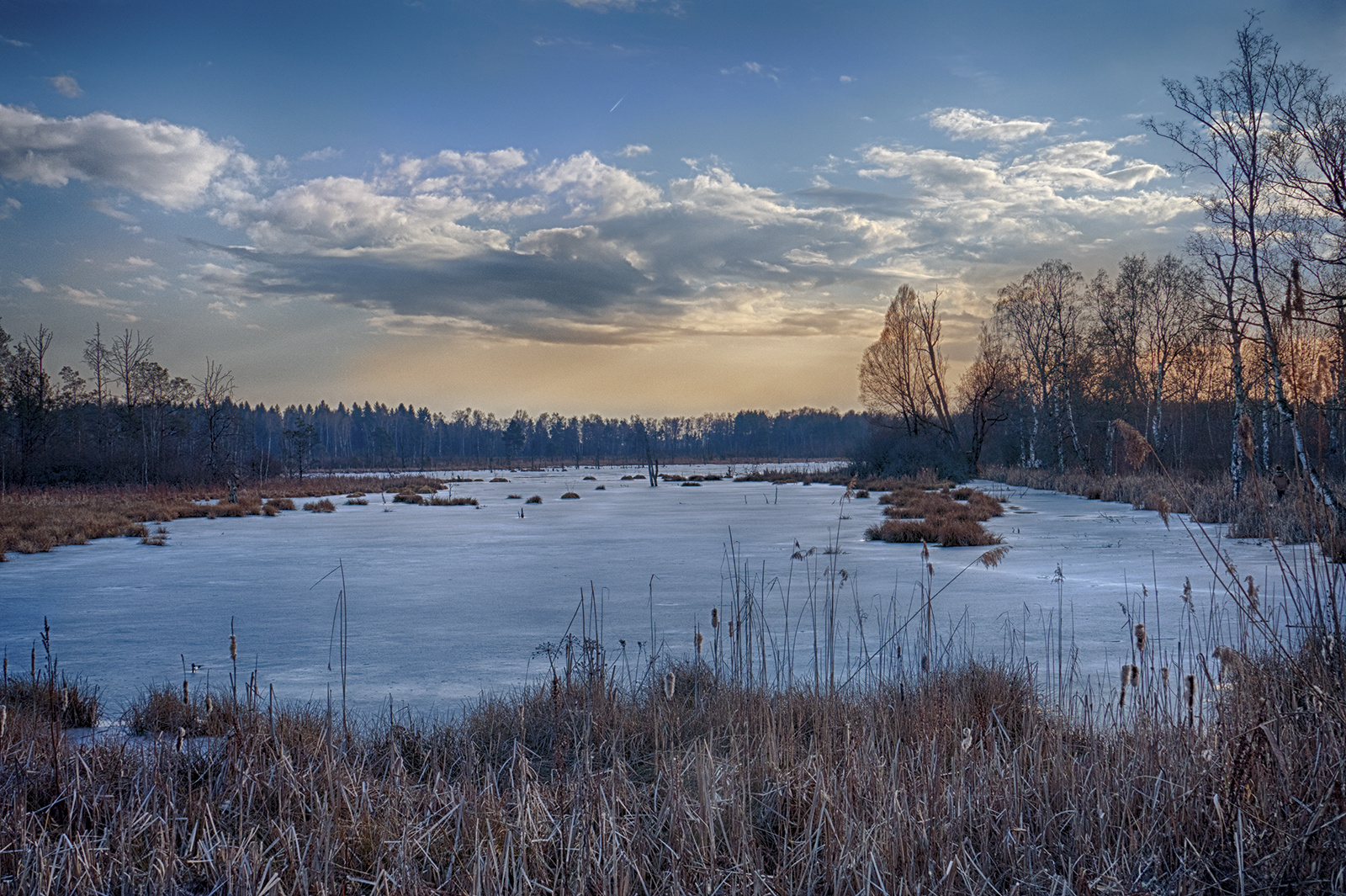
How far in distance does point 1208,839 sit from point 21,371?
56.0 m

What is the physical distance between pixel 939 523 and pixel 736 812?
13.3 m

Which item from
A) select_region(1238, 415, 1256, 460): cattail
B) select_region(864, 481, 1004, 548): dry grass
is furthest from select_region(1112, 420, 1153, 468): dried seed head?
select_region(864, 481, 1004, 548): dry grass

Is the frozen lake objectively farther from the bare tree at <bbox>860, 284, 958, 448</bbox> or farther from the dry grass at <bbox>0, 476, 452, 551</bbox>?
the bare tree at <bbox>860, 284, 958, 448</bbox>

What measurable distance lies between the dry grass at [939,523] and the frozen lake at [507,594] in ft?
1.97

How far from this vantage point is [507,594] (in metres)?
9.78

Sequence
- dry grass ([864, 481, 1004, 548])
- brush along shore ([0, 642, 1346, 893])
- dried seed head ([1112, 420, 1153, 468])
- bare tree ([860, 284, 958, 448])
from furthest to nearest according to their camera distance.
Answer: bare tree ([860, 284, 958, 448]) < dry grass ([864, 481, 1004, 548]) < dried seed head ([1112, 420, 1153, 468]) < brush along shore ([0, 642, 1346, 893])

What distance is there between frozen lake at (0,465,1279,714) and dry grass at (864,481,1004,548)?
0.60 metres

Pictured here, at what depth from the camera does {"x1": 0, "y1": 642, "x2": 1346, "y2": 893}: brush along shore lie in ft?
7.97

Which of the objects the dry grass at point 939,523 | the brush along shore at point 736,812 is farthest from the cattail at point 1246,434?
the dry grass at point 939,523

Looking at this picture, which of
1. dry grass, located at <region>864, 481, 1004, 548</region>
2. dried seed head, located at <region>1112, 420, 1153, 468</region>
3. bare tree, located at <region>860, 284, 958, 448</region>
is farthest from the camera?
bare tree, located at <region>860, 284, 958, 448</region>

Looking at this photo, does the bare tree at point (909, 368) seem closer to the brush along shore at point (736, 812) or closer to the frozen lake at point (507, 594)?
the frozen lake at point (507, 594)

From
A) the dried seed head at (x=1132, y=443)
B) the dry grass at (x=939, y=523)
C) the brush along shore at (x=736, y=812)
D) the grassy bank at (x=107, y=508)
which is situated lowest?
the grassy bank at (x=107, y=508)

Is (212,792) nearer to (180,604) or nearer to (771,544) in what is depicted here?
(180,604)

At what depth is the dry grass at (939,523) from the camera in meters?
14.1
